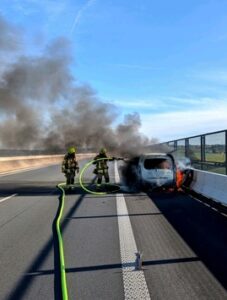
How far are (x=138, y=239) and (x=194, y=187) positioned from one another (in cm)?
820

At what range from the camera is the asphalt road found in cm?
507

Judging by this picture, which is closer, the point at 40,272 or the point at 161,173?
the point at 40,272

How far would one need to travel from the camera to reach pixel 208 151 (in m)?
16.7

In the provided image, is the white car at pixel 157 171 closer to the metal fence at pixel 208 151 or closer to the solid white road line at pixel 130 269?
the metal fence at pixel 208 151

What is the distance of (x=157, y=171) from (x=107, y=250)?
9.21 meters

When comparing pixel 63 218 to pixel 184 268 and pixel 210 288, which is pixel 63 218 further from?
pixel 210 288

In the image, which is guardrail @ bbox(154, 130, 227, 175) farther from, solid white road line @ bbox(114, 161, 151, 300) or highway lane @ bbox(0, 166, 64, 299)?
solid white road line @ bbox(114, 161, 151, 300)

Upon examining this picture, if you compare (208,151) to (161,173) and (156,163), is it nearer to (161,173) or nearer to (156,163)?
(156,163)

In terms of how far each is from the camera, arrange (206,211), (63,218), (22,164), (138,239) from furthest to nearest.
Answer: (22,164), (206,211), (63,218), (138,239)

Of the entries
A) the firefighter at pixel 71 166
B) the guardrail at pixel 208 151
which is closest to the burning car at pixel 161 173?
the guardrail at pixel 208 151

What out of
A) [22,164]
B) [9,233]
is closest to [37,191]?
[9,233]

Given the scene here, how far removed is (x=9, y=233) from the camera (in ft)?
27.0

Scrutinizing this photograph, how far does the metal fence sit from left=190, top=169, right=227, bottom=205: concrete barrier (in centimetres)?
70

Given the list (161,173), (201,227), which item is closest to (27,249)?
(201,227)
